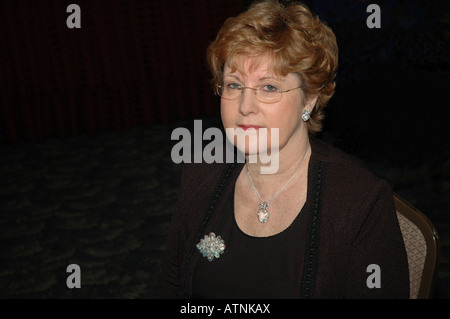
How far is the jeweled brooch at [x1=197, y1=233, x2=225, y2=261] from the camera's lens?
5.42ft

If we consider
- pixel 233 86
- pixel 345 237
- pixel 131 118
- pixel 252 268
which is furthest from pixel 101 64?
pixel 345 237

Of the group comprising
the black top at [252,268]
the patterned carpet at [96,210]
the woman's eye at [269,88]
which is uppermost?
the woman's eye at [269,88]

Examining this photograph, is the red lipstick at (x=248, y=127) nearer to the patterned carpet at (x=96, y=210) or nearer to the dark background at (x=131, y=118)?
the dark background at (x=131, y=118)

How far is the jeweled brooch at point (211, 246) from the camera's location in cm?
165

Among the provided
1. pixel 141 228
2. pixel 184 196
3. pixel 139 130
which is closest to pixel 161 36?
pixel 139 130

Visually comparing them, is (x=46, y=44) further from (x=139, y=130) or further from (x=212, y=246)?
(x=212, y=246)

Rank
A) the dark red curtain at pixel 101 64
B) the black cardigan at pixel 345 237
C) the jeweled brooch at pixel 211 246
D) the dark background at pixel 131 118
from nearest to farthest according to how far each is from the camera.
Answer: the black cardigan at pixel 345 237, the jeweled brooch at pixel 211 246, the dark background at pixel 131 118, the dark red curtain at pixel 101 64

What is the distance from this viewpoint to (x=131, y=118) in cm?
550

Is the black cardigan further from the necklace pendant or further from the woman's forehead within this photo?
the woman's forehead

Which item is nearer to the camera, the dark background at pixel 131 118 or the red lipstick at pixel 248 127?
the red lipstick at pixel 248 127

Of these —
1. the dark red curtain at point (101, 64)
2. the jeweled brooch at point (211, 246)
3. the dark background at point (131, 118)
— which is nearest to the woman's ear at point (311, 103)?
the jeweled brooch at point (211, 246)

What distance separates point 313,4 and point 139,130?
2.76 meters

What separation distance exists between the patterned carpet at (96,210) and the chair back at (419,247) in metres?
1.51

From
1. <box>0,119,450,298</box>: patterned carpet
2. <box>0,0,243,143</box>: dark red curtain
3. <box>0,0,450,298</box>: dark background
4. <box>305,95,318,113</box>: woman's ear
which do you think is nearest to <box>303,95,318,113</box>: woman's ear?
<box>305,95,318,113</box>: woman's ear
